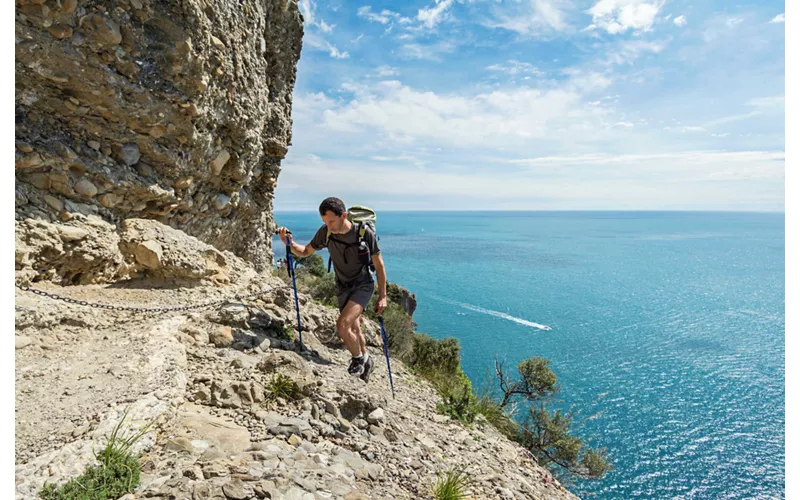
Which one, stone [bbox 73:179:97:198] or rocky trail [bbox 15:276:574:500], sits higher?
stone [bbox 73:179:97:198]

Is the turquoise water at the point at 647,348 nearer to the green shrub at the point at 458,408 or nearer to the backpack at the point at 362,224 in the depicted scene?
the green shrub at the point at 458,408

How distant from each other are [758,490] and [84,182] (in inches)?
1178

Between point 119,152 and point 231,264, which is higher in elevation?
point 119,152

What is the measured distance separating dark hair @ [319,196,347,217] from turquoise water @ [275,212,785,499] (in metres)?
17.8

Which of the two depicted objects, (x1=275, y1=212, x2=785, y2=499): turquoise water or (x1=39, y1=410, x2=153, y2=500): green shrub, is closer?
(x1=39, y1=410, x2=153, y2=500): green shrub

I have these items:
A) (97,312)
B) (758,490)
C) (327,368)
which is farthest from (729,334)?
(97,312)

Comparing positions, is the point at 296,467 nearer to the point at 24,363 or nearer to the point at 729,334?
the point at 24,363

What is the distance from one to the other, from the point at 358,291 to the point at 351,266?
1.38 feet

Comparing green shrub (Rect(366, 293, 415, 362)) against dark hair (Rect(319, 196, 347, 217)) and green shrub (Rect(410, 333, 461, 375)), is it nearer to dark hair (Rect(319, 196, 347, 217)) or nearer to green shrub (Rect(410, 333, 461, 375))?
green shrub (Rect(410, 333, 461, 375))

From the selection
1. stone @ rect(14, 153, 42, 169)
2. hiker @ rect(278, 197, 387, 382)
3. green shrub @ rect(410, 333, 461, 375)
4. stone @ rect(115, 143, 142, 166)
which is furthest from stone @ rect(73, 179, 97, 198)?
green shrub @ rect(410, 333, 461, 375)

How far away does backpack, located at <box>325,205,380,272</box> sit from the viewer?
6.14 m

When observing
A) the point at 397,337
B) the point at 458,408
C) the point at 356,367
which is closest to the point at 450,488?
the point at 356,367

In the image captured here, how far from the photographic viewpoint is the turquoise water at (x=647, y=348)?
21875 millimetres

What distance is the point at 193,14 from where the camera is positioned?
7.89 m
